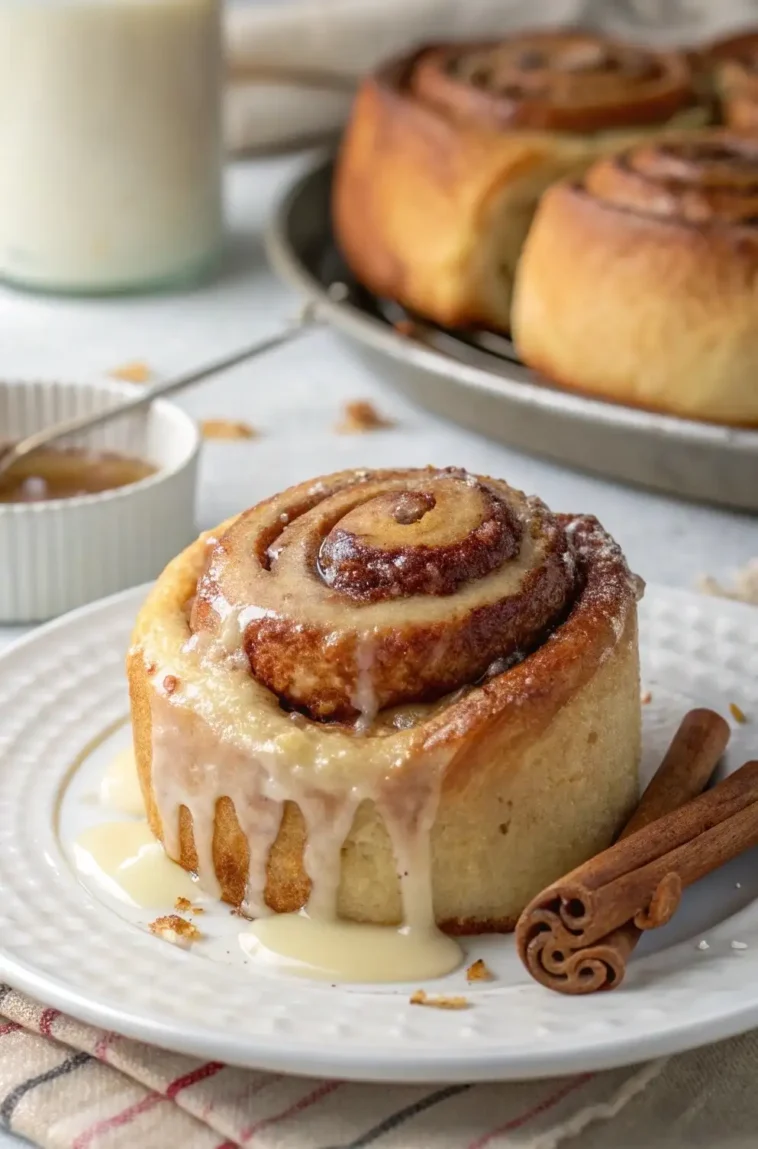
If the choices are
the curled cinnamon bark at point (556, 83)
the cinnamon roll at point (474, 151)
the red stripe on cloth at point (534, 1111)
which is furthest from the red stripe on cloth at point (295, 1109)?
the curled cinnamon bark at point (556, 83)

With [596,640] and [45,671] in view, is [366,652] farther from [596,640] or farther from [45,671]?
[45,671]

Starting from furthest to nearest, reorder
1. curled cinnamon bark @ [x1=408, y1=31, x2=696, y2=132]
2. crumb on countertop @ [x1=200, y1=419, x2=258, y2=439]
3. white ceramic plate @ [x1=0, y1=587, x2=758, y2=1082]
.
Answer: curled cinnamon bark @ [x1=408, y1=31, x2=696, y2=132] < crumb on countertop @ [x1=200, y1=419, x2=258, y2=439] < white ceramic plate @ [x1=0, y1=587, x2=758, y2=1082]

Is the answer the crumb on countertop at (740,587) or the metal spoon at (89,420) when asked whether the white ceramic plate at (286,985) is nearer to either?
the crumb on countertop at (740,587)

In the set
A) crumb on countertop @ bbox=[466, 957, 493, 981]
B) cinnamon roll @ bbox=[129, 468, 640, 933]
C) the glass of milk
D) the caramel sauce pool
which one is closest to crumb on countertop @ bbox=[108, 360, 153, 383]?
the glass of milk

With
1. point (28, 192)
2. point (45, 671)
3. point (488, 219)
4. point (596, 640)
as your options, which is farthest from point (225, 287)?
point (596, 640)

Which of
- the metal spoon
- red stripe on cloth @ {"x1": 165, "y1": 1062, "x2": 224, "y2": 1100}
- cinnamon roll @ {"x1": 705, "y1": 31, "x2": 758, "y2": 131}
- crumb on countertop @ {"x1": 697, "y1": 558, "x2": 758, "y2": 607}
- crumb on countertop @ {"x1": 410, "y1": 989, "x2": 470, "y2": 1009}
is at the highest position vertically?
cinnamon roll @ {"x1": 705, "y1": 31, "x2": 758, "y2": 131}

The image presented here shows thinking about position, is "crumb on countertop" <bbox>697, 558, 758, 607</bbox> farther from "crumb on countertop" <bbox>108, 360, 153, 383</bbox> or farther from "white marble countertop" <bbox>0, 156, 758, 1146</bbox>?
"crumb on countertop" <bbox>108, 360, 153, 383</bbox>

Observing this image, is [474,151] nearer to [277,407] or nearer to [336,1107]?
[277,407]
